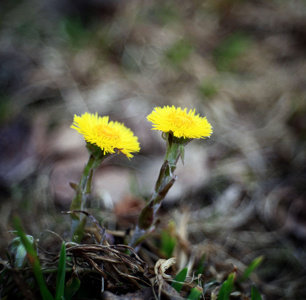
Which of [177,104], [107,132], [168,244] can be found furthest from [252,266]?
[177,104]

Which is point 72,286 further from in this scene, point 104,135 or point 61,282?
point 104,135

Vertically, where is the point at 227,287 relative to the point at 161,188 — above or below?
below

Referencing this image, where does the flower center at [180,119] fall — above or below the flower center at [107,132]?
above

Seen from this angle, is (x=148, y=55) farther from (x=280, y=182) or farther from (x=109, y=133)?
(x=109, y=133)

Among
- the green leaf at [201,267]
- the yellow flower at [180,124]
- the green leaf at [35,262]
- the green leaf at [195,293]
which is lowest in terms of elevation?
the green leaf at [201,267]

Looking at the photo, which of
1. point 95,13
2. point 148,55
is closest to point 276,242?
point 148,55

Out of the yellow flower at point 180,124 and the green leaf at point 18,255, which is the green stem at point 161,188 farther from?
the green leaf at point 18,255

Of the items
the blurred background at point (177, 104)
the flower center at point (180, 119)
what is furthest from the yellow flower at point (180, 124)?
the blurred background at point (177, 104)
